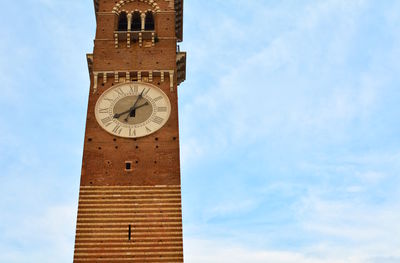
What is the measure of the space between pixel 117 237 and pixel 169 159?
5.17 meters

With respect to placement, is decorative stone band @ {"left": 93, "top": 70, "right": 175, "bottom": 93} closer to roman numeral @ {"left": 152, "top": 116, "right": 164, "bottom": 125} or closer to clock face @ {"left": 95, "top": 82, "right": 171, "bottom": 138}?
clock face @ {"left": 95, "top": 82, "right": 171, "bottom": 138}

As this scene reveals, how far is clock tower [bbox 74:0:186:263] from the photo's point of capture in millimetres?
26344

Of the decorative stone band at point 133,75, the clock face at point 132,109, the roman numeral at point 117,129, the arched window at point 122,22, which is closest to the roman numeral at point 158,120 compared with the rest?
the clock face at point 132,109

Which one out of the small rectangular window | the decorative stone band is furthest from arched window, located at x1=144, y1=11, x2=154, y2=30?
the small rectangular window

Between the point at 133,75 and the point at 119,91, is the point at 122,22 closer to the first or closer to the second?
the point at 133,75

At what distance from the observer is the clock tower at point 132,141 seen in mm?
26344

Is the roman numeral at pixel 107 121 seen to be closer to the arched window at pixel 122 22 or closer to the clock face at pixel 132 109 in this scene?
the clock face at pixel 132 109

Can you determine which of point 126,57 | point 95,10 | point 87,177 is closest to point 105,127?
point 87,177

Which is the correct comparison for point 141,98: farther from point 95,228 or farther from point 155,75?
point 95,228

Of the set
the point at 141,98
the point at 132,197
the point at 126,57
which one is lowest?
the point at 132,197

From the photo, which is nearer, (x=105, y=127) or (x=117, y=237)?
(x=117, y=237)

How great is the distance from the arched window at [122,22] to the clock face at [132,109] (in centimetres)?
502

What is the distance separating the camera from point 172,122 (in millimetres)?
30297

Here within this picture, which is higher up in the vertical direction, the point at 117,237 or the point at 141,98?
the point at 141,98
